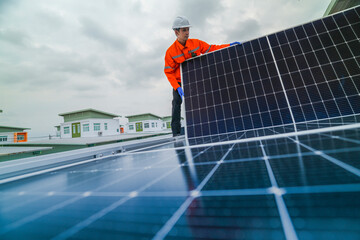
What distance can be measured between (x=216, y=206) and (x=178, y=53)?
236 inches

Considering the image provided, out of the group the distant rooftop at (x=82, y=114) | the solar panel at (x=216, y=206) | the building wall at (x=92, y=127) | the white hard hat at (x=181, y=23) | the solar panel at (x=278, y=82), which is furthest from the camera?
the distant rooftop at (x=82, y=114)

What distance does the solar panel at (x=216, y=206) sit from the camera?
556 mm

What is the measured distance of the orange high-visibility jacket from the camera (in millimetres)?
5867

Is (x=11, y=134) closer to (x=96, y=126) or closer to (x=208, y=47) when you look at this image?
(x=96, y=126)

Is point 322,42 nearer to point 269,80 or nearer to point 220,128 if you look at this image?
point 269,80

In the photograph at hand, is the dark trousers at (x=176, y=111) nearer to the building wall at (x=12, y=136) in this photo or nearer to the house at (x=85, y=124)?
the house at (x=85, y=124)

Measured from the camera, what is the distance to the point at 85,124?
93.7 feet

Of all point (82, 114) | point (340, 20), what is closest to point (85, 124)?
point (82, 114)

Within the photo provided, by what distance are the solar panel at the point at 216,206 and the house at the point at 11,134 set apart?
124ft

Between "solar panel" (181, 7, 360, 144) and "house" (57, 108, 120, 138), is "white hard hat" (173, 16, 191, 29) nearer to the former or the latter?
"solar panel" (181, 7, 360, 144)

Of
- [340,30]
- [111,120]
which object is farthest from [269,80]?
[111,120]

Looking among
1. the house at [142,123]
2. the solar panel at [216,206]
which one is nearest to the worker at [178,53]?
the solar panel at [216,206]

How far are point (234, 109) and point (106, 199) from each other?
192 inches

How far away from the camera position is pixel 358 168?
92cm
